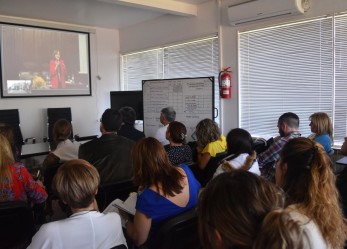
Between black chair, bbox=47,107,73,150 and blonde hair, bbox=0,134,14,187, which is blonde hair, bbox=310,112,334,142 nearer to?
blonde hair, bbox=0,134,14,187

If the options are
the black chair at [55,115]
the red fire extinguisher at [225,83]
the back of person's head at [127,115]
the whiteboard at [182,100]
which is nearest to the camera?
the back of person's head at [127,115]

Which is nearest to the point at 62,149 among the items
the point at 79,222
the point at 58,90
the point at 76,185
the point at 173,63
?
the point at 76,185

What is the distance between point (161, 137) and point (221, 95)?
3.75 ft

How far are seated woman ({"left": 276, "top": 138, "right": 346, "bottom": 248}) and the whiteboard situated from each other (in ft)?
10.6

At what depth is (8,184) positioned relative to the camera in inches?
82.7

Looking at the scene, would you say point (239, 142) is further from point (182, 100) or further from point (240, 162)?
point (182, 100)

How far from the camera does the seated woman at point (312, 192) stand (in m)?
1.10

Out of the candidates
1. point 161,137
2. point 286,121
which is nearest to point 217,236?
point 286,121

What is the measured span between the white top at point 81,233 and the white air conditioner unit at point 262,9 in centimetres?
331

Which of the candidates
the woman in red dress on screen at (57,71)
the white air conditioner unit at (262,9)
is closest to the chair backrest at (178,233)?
the white air conditioner unit at (262,9)

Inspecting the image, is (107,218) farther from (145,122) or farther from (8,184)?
(145,122)

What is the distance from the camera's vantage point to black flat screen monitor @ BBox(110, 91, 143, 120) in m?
5.75

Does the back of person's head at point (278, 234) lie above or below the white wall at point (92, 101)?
below

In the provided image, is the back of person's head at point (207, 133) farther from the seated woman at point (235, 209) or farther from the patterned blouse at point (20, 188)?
the seated woman at point (235, 209)
